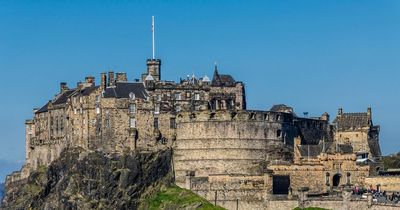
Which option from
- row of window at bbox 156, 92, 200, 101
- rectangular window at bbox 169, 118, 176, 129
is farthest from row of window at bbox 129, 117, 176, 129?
row of window at bbox 156, 92, 200, 101

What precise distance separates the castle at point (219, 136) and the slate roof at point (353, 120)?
0.39 feet

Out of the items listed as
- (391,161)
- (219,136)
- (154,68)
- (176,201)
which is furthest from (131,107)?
(391,161)

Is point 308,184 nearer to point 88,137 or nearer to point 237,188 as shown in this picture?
point 237,188

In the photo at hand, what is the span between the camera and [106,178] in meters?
139

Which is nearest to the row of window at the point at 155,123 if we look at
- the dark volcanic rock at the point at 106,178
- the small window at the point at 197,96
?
the dark volcanic rock at the point at 106,178

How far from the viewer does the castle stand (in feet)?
436

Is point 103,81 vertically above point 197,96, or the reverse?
point 103,81

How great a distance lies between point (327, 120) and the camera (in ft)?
500

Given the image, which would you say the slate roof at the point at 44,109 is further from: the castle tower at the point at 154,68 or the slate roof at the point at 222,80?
the slate roof at the point at 222,80

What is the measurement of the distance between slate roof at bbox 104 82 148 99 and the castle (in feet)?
0.38

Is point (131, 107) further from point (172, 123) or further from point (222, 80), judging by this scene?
point (222, 80)

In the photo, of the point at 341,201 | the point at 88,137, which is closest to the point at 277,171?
the point at 341,201

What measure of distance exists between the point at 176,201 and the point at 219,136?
32.8 feet

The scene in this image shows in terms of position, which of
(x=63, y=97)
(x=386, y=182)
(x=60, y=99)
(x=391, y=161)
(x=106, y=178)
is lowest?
(x=386, y=182)
